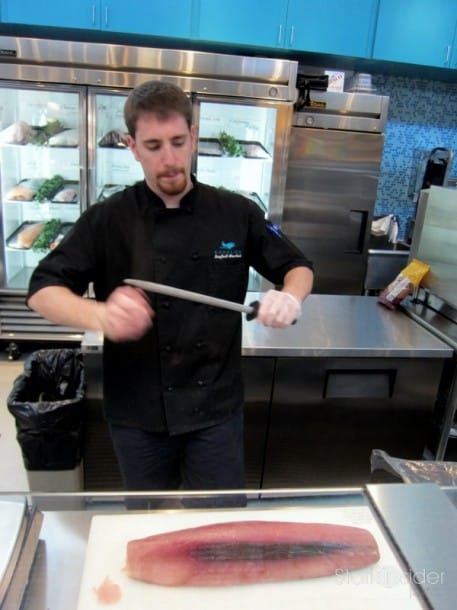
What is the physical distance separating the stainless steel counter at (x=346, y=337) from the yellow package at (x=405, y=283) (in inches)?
2.6

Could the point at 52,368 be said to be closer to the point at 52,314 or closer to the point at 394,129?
the point at 52,314

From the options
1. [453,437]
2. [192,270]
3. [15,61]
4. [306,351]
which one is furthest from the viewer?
[15,61]

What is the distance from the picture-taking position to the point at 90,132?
3.07 meters

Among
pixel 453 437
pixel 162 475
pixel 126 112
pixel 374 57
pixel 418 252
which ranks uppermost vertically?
pixel 374 57

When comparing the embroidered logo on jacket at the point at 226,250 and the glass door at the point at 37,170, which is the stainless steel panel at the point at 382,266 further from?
the embroidered logo on jacket at the point at 226,250

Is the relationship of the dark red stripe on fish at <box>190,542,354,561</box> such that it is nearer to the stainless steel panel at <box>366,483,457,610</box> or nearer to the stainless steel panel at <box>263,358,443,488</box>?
the stainless steel panel at <box>366,483,457,610</box>

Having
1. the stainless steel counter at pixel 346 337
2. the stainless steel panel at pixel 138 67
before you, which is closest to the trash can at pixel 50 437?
the stainless steel counter at pixel 346 337

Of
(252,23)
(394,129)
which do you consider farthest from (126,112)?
(394,129)

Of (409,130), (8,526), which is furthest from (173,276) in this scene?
(409,130)

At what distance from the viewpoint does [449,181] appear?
425cm

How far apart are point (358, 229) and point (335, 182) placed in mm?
403

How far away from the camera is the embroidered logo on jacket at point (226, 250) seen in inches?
51.7

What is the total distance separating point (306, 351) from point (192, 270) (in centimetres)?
73

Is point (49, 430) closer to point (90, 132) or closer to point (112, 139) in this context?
point (90, 132)
